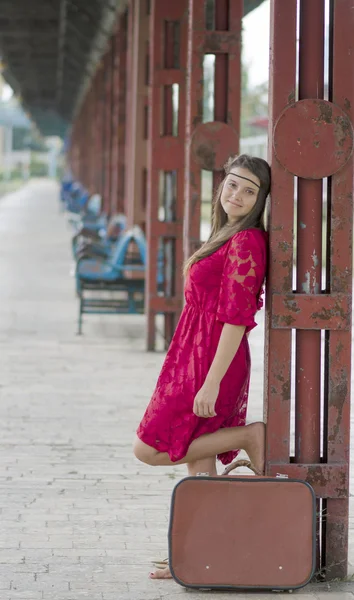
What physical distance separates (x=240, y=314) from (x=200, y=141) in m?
4.88

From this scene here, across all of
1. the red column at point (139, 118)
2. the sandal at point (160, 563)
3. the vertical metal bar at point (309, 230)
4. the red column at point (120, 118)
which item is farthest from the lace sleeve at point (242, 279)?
the red column at point (120, 118)

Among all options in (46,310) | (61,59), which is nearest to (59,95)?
(61,59)

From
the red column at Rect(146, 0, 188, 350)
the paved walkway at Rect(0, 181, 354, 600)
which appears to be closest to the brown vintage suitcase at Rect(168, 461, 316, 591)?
the paved walkway at Rect(0, 181, 354, 600)

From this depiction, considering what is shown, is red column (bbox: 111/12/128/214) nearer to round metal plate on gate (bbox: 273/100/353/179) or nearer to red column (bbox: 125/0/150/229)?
red column (bbox: 125/0/150/229)

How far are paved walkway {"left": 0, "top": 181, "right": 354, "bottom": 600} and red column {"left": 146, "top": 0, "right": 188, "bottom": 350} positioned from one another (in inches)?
23.1

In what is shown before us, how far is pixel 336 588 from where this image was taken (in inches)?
186

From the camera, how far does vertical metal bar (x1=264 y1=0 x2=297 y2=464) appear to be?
15.2 ft

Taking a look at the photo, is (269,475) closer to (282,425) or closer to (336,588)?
(282,425)

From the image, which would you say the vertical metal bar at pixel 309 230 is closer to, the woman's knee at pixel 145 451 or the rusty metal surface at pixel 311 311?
the rusty metal surface at pixel 311 311

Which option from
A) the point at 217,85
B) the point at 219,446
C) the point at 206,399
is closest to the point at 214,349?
the point at 206,399

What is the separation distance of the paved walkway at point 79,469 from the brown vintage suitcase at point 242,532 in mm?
75

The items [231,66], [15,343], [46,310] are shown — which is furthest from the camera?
[46,310]

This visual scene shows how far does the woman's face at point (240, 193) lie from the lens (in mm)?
4664

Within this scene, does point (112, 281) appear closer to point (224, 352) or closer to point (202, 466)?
point (202, 466)
